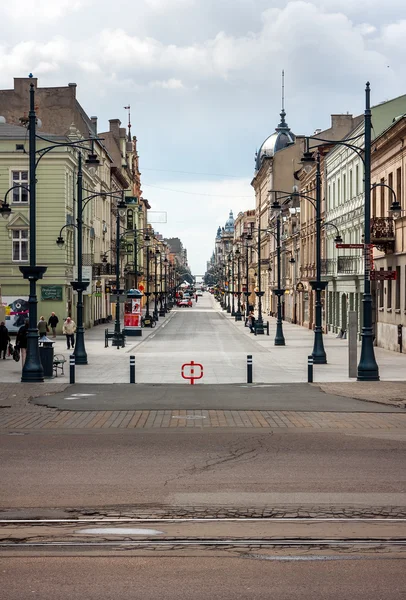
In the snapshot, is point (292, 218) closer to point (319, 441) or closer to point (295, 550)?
point (319, 441)

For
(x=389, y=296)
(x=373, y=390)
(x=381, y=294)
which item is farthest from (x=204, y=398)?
(x=381, y=294)

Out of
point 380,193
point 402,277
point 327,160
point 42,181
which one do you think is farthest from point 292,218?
point 402,277

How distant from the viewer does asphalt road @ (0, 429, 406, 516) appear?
36.2 ft

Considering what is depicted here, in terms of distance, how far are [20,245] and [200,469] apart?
4642 cm

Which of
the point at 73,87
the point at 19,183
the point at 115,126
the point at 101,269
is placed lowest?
the point at 101,269

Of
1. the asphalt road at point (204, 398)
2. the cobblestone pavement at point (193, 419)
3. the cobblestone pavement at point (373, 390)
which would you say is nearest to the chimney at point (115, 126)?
the asphalt road at point (204, 398)

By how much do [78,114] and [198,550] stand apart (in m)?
67.8

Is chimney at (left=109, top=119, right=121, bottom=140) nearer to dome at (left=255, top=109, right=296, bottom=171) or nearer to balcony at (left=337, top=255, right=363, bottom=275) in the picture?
dome at (left=255, top=109, right=296, bottom=171)

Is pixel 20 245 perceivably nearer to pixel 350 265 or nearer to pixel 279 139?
pixel 350 265

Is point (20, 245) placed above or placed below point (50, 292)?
above

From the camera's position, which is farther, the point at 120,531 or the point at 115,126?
the point at 115,126

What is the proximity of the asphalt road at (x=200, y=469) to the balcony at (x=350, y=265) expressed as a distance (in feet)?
120

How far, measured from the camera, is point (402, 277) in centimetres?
4172

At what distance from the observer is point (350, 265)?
176 feet
